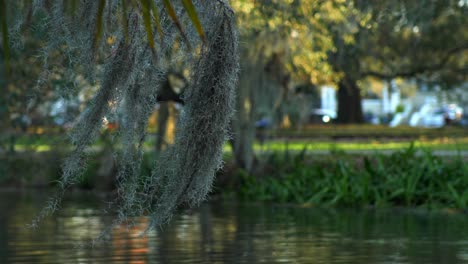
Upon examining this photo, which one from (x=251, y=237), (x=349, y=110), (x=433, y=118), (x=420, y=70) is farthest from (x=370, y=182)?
(x=433, y=118)

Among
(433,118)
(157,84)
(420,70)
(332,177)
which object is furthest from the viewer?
(433,118)

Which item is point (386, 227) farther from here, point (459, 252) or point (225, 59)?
point (225, 59)

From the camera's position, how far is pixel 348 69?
35875 mm

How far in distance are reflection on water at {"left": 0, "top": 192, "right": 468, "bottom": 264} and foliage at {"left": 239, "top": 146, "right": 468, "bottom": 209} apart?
109 centimetres

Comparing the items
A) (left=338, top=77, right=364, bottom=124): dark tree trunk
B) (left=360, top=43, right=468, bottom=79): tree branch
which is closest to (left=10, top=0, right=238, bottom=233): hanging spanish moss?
(left=360, top=43, right=468, bottom=79): tree branch

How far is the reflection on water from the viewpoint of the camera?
15.3m

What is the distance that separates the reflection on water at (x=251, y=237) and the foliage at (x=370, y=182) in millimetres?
1093

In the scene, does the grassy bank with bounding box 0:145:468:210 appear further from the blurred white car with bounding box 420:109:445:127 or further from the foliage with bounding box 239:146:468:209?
the blurred white car with bounding box 420:109:445:127

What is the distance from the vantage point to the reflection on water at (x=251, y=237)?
15258 mm

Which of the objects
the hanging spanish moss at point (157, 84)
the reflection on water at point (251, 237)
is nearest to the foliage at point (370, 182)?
the reflection on water at point (251, 237)

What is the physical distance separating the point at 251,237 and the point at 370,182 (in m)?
7.17

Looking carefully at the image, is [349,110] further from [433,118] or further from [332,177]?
[332,177]

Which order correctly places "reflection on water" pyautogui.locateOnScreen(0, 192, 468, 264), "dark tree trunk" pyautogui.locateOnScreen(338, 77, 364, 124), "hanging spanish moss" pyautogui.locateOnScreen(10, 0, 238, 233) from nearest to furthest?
"hanging spanish moss" pyautogui.locateOnScreen(10, 0, 238, 233) → "reflection on water" pyautogui.locateOnScreen(0, 192, 468, 264) → "dark tree trunk" pyautogui.locateOnScreen(338, 77, 364, 124)

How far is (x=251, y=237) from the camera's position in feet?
59.4
